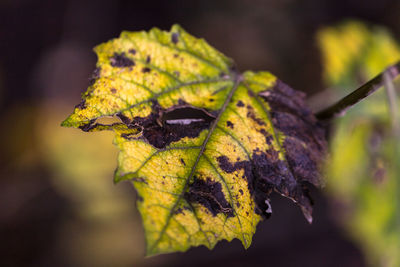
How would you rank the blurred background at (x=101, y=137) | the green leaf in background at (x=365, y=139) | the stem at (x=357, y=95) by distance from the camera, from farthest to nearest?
the blurred background at (x=101, y=137), the green leaf in background at (x=365, y=139), the stem at (x=357, y=95)

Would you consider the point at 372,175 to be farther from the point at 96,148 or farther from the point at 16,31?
the point at 16,31

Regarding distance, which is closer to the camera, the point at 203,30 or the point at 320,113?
the point at 320,113

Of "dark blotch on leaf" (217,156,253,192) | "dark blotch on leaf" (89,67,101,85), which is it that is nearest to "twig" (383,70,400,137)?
"dark blotch on leaf" (217,156,253,192)

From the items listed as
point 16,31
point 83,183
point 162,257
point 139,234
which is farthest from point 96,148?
point 16,31

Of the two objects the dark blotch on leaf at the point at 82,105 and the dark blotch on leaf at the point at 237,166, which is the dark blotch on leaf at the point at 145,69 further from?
the dark blotch on leaf at the point at 237,166

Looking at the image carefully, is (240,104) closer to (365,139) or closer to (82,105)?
(82,105)

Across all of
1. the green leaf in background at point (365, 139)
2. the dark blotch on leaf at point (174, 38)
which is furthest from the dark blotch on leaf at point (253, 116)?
the green leaf in background at point (365, 139)

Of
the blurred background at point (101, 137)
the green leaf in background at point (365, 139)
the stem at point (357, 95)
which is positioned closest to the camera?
the stem at point (357, 95)
